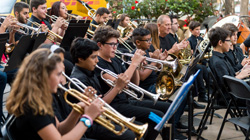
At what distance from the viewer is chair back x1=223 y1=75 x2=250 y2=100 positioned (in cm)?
354

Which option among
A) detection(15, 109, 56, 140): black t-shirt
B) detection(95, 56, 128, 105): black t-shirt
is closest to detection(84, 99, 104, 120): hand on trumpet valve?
detection(15, 109, 56, 140): black t-shirt

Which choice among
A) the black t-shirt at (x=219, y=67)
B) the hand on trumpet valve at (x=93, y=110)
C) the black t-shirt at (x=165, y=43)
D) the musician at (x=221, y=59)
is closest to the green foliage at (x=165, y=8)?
the black t-shirt at (x=165, y=43)

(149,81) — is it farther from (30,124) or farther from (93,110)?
(30,124)

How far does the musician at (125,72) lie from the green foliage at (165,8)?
678cm

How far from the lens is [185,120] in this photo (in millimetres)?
5418

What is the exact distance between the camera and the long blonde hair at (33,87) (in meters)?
2.06

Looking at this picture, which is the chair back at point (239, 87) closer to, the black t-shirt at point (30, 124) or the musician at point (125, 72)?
the musician at point (125, 72)

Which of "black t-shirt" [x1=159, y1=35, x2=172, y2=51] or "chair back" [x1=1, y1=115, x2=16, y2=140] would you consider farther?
"black t-shirt" [x1=159, y1=35, x2=172, y2=51]

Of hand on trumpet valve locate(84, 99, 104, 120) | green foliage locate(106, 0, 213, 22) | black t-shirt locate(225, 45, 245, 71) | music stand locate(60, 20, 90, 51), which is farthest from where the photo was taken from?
green foliage locate(106, 0, 213, 22)

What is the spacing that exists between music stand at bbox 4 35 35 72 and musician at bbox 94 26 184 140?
828 millimetres

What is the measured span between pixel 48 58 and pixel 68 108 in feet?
2.99

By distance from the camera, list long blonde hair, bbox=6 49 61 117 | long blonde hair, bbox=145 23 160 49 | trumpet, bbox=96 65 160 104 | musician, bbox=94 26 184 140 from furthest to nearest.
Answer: long blonde hair, bbox=145 23 160 49, musician, bbox=94 26 184 140, trumpet, bbox=96 65 160 104, long blonde hair, bbox=6 49 61 117

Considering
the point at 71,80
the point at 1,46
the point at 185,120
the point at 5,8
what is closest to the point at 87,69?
the point at 71,80

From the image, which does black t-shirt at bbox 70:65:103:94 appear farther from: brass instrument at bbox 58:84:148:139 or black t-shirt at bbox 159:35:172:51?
black t-shirt at bbox 159:35:172:51
